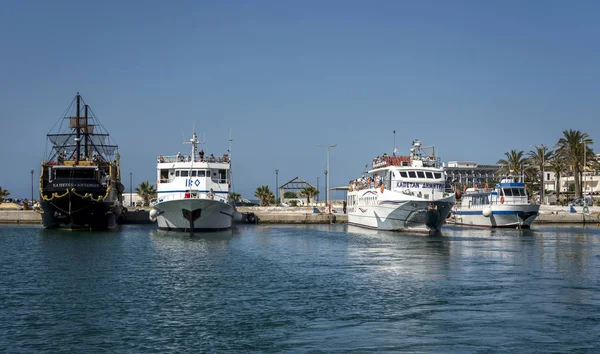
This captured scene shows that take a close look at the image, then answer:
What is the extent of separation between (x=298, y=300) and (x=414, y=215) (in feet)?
110

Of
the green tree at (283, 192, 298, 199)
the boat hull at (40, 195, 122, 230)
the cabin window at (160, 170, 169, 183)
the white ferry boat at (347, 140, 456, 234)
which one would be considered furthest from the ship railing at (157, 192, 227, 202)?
the green tree at (283, 192, 298, 199)

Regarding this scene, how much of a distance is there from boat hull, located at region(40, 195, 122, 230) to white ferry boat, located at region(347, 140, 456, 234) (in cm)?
2490

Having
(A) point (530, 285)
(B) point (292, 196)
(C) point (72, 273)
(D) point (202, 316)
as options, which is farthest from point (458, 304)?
(B) point (292, 196)

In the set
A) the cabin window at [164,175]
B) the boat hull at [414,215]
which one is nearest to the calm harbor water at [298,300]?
the boat hull at [414,215]

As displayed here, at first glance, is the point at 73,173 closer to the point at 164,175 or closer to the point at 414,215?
the point at 164,175

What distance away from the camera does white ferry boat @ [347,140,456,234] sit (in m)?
56.3

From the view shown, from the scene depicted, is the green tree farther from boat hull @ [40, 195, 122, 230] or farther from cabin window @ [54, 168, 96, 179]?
boat hull @ [40, 195, 122, 230]

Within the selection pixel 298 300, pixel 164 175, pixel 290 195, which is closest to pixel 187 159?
pixel 164 175

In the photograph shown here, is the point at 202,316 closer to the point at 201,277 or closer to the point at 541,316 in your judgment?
the point at 201,277

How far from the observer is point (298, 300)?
24.6 metres

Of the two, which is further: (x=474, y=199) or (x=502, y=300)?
(x=474, y=199)

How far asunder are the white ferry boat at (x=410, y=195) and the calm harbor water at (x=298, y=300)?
11.8m

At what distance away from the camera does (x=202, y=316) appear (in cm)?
2186

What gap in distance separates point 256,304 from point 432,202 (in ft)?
112
